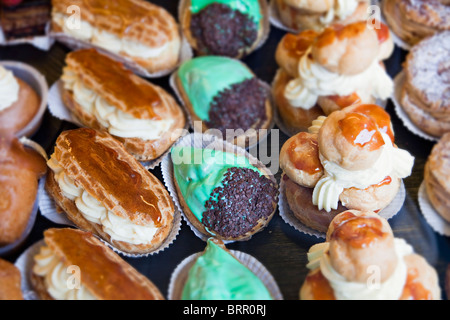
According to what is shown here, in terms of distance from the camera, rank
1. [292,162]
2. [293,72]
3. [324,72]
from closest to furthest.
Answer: [292,162], [324,72], [293,72]

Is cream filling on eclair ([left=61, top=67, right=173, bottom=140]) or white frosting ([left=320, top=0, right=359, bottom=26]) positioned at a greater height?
white frosting ([left=320, top=0, right=359, bottom=26])

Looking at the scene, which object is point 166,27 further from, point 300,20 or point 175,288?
point 175,288

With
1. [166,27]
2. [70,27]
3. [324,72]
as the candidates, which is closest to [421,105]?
[324,72]

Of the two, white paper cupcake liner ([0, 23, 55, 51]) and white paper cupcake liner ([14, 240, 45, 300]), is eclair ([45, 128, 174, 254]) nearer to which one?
white paper cupcake liner ([14, 240, 45, 300])

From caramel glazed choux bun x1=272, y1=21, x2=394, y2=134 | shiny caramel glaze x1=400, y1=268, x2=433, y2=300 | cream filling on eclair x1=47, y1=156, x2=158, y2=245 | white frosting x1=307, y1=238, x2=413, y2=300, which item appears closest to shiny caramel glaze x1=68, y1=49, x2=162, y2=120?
cream filling on eclair x1=47, y1=156, x2=158, y2=245

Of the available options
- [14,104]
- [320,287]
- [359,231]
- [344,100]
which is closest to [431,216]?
[359,231]

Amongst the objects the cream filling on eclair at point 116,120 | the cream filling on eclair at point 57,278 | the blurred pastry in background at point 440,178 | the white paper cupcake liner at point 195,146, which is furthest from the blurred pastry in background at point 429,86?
the cream filling on eclair at point 57,278

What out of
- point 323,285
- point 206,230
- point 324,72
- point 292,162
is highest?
point 324,72
